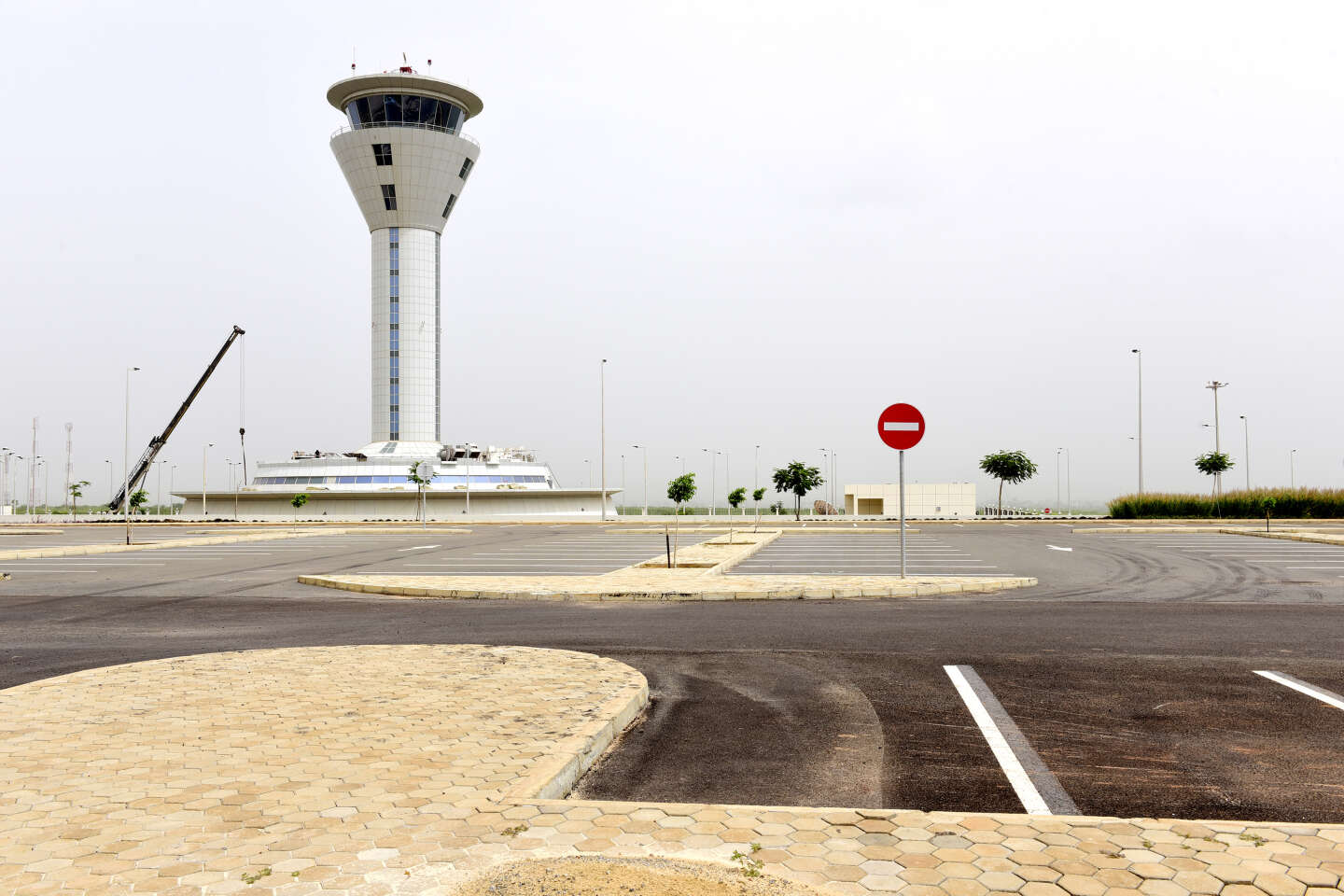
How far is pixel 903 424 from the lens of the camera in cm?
1633

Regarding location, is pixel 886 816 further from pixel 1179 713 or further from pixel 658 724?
pixel 1179 713

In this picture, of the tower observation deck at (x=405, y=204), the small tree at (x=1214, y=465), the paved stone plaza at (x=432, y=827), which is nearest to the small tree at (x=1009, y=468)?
the small tree at (x=1214, y=465)

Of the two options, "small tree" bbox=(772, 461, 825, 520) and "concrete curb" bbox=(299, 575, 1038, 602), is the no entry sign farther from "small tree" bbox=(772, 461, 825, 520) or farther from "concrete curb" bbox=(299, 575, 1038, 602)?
"small tree" bbox=(772, 461, 825, 520)

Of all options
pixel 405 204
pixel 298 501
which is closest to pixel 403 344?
pixel 405 204

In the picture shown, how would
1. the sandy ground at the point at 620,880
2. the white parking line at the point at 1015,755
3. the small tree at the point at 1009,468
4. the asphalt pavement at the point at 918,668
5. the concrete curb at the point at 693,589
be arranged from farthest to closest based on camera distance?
the small tree at the point at 1009,468
the concrete curb at the point at 693,589
the asphalt pavement at the point at 918,668
the white parking line at the point at 1015,755
the sandy ground at the point at 620,880

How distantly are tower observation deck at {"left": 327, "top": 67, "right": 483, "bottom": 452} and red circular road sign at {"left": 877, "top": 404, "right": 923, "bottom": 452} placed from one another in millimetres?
84655

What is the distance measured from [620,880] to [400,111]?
320 feet

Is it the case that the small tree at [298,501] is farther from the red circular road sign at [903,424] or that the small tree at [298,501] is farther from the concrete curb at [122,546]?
the red circular road sign at [903,424]

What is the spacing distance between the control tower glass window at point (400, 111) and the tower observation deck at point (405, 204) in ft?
0.31

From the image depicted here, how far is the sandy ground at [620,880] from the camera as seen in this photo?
3.36 metres

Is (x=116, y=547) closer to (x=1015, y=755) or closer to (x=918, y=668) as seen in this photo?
(x=918, y=668)

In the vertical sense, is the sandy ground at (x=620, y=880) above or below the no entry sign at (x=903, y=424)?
below

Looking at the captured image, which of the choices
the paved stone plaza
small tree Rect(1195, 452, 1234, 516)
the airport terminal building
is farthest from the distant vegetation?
the paved stone plaza

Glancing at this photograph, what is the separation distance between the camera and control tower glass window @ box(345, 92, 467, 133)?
9025cm
